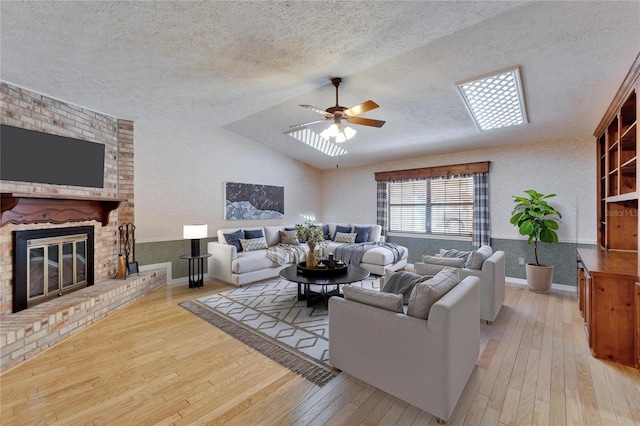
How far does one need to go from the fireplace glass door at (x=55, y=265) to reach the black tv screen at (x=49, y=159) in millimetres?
724

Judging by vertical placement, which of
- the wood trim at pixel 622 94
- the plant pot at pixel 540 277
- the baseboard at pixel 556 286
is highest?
the wood trim at pixel 622 94

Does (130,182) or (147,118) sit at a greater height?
(147,118)

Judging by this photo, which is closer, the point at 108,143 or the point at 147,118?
the point at 108,143

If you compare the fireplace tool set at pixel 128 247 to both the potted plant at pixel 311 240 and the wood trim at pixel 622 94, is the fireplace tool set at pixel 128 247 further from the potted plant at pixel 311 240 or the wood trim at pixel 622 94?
the wood trim at pixel 622 94

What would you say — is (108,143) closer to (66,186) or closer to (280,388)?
(66,186)

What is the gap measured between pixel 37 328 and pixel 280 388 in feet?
7.96

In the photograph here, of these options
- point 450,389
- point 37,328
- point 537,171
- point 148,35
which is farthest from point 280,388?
point 537,171

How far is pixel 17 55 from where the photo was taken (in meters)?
2.49

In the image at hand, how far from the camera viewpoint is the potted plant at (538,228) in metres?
4.36

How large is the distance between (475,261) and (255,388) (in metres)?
2.73

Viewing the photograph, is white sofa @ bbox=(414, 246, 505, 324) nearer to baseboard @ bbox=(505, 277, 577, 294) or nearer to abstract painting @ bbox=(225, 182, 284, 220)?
baseboard @ bbox=(505, 277, 577, 294)

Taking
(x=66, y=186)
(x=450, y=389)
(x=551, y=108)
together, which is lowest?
(x=450, y=389)

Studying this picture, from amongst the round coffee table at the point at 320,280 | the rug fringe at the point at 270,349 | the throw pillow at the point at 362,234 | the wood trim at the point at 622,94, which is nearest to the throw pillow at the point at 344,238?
the throw pillow at the point at 362,234

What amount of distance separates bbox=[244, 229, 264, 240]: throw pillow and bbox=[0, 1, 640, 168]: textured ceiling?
244 centimetres
